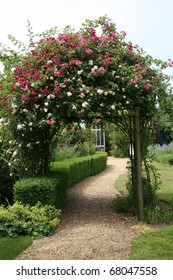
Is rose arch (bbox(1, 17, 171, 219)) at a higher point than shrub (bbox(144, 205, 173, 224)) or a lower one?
higher

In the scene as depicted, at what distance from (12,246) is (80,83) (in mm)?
2870

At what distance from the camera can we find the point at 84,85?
21.6 ft

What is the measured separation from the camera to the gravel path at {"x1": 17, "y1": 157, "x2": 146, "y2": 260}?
15.9ft

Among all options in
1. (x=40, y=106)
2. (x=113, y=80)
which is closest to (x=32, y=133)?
(x=40, y=106)

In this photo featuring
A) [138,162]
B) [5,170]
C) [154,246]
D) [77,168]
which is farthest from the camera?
[77,168]

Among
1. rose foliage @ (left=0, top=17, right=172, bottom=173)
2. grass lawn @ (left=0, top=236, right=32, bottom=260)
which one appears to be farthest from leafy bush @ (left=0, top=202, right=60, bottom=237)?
rose foliage @ (left=0, top=17, right=172, bottom=173)

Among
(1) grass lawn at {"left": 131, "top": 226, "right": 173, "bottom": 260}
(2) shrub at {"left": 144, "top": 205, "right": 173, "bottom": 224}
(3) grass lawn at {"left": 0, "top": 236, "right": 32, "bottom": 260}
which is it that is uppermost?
(2) shrub at {"left": 144, "top": 205, "right": 173, "bottom": 224}

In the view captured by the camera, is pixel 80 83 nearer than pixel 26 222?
No

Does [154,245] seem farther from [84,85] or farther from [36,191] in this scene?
[84,85]

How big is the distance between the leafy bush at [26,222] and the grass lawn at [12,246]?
0.17 m

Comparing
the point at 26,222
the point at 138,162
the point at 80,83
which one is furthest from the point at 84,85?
the point at 26,222

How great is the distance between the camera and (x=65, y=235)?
5.87 m

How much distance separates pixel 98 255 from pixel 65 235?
3.90ft

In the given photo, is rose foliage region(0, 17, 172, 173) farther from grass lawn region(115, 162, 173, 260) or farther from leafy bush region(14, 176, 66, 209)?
grass lawn region(115, 162, 173, 260)
